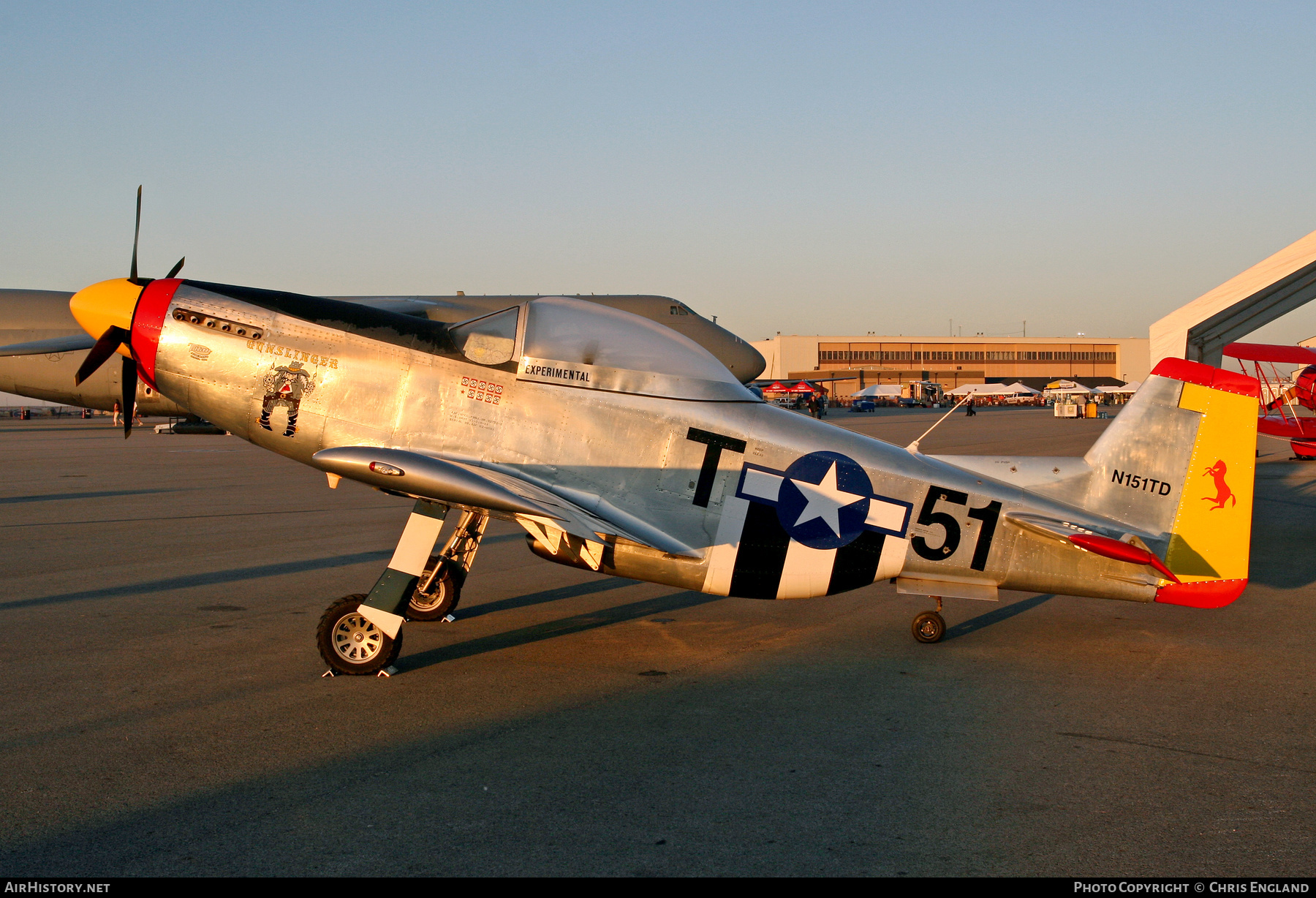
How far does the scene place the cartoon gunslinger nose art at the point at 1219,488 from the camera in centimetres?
716

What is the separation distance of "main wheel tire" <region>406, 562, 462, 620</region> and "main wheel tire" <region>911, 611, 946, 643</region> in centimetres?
405

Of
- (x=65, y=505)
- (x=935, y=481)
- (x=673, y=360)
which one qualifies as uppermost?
(x=673, y=360)

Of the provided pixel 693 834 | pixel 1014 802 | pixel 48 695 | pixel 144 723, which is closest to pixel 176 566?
pixel 48 695

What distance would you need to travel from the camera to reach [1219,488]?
283 inches

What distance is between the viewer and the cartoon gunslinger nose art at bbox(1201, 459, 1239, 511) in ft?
23.5

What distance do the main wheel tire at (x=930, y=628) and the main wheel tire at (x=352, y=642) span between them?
423cm

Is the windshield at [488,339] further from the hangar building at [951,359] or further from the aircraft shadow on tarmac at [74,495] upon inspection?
the hangar building at [951,359]

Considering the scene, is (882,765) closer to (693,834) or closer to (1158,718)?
(693,834)

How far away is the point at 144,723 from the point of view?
18.1 ft

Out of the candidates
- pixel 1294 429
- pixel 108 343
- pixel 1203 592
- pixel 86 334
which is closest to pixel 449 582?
pixel 108 343

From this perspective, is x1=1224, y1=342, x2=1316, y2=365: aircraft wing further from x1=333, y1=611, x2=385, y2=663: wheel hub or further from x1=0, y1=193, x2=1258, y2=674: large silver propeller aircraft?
x1=333, y1=611, x2=385, y2=663: wheel hub

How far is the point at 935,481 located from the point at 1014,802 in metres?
3.13

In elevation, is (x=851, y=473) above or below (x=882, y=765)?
above

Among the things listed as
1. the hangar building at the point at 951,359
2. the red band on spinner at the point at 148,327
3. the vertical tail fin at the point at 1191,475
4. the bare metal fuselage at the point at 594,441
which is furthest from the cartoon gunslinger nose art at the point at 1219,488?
the hangar building at the point at 951,359
